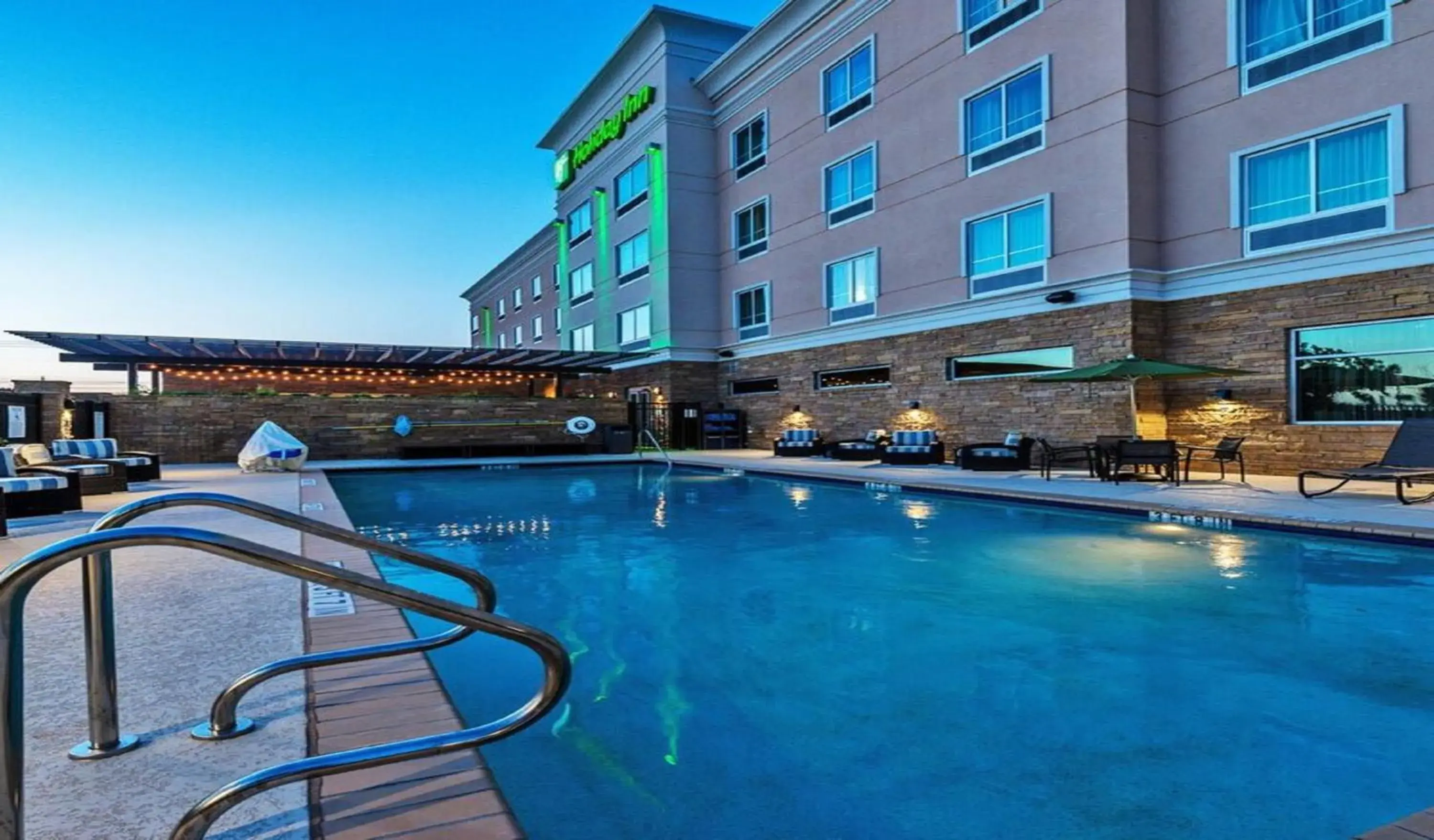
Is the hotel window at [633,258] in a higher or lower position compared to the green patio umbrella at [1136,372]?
higher

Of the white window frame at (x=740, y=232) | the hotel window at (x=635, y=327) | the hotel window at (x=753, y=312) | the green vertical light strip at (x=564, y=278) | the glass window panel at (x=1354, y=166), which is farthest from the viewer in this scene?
the green vertical light strip at (x=564, y=278)

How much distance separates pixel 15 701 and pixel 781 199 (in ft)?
70.1

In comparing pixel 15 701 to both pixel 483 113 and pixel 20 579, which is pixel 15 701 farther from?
pixel 483 113

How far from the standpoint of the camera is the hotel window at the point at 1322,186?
34.8 ft

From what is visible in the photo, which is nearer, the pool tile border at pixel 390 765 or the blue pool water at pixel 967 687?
the pool tile border at pixel 390 765

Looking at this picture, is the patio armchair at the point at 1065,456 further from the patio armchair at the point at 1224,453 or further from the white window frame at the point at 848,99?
the white window frame at the point at 848,99

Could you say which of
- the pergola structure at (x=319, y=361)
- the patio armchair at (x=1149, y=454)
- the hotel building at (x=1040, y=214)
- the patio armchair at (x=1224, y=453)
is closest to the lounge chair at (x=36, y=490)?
the pergola structure at (x=319, y=361)

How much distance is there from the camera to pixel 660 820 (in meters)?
2.50

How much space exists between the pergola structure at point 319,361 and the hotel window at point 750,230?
469 centimetres

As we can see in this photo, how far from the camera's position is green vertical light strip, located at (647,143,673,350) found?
2342cm

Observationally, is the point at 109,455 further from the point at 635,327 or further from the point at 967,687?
the point at 635,327

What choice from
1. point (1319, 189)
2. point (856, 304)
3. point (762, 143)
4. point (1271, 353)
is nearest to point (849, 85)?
point (762, 143)

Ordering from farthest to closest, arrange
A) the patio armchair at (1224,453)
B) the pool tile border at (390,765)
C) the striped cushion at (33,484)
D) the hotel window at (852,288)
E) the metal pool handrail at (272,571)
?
1. the hotel window at (852,288)
2. the patio armchair at (1224,453)
3. the striped cushion at (33,484)
4. the pool tile border at (390,765)
5. the metal pool handrail at (272,571)

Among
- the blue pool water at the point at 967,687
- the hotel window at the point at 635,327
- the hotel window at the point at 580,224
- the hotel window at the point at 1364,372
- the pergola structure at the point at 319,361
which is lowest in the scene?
the blue pool water at the point at 967,687
